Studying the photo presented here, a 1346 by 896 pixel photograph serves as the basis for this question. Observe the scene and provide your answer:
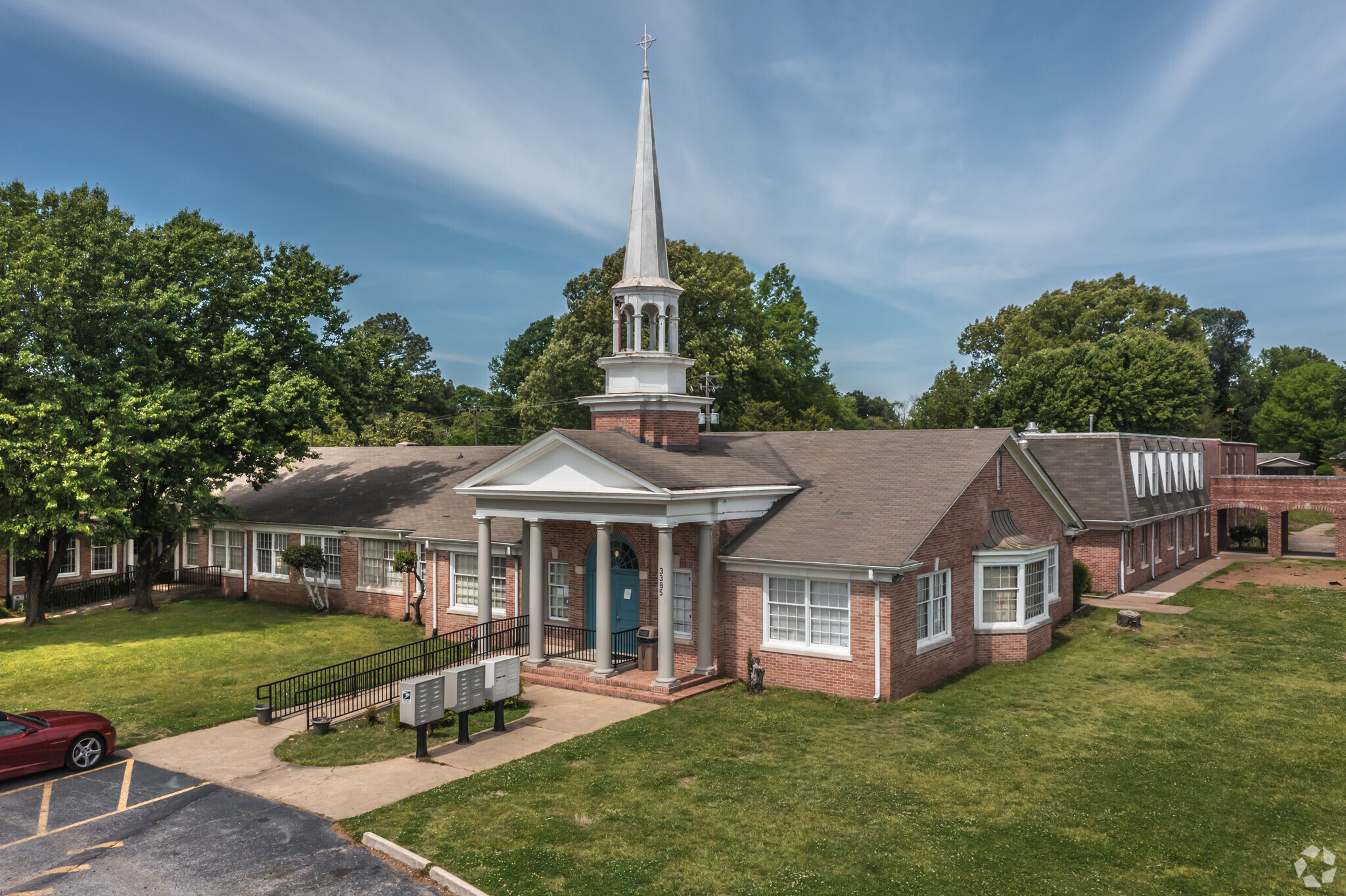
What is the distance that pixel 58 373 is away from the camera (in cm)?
2686

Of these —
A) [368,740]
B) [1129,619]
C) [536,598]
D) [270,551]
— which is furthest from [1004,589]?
[270,551]

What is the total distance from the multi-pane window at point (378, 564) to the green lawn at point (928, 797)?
14.8m

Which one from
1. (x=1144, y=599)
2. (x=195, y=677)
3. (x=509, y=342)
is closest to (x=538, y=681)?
(x=195, y=677)

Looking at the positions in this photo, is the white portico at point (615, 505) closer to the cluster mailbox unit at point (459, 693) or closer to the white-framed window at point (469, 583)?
the cluster mailbox unit at point (459, 693)

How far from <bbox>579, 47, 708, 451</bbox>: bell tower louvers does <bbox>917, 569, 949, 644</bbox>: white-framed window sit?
766 centimetres

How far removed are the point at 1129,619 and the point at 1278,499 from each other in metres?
24.2

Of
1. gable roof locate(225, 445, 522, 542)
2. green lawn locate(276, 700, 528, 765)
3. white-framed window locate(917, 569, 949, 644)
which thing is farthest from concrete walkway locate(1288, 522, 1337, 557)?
green lawn locate(276, 700, 528, 765)

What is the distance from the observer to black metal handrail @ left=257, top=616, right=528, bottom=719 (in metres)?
19.3

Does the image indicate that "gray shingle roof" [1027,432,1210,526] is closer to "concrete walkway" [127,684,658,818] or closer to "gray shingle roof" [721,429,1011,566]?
"gray shingle roof" [721,429,1011,566]

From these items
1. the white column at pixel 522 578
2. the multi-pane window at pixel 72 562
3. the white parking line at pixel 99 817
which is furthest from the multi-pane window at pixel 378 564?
the white parking line at pixel 99 817

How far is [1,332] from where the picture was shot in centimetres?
2530

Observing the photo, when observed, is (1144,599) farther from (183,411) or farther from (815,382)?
(815,382)

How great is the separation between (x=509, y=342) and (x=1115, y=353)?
2284 inches

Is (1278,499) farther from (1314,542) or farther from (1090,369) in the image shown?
(1090,369)
